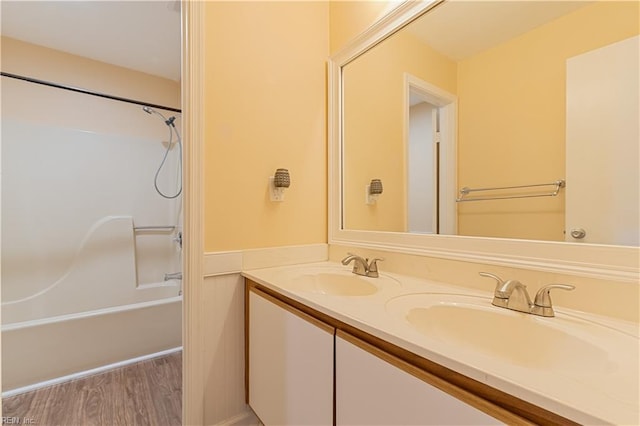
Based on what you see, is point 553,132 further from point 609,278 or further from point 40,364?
point 40,364

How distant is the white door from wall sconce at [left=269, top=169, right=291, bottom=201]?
112 cm

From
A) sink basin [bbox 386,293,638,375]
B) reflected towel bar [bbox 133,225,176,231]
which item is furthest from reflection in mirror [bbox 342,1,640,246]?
reflected towel bar [bbox 133,225,176,231]

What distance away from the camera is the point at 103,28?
1917 mm

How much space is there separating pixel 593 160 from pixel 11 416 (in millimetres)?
2753

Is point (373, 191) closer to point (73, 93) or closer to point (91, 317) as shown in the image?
point (91, 317)

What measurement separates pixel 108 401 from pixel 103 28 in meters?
2.40

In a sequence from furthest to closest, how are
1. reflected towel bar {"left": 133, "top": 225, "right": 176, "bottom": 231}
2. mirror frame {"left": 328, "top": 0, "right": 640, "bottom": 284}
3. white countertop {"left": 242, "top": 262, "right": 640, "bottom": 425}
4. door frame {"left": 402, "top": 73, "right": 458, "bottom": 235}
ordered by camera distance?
1. reflected towel bar {"left": 133, "top": 225, "right": 176, "bottom": 231}
2. door frame {"left": 402, "top": 73, "right": 458, "bottom": 235}
3. mirror frame {"left": 328, "top": 0, "right": 640, "bottom": 284}
4. white countertop {"left": 242, "top": 262, "right": 640, "bottom": 425}

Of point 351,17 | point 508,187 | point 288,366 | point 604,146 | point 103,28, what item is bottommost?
point 288,366

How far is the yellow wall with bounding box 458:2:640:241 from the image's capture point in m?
0.85

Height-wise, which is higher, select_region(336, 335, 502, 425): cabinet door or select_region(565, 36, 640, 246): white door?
select_region(565, 36, 640, 246): white door

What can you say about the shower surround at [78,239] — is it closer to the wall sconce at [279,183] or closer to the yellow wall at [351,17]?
the wall sconce at [279,183]

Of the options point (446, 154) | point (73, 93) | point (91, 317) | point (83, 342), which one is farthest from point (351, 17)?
point (83, 342)

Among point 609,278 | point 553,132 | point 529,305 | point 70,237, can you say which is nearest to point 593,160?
point 553,132

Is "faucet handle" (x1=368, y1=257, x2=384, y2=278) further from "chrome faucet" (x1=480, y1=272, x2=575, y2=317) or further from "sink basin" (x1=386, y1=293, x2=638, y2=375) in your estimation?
"chrome faucet" (x1=480, y1=272, x2=575, y2=317)
